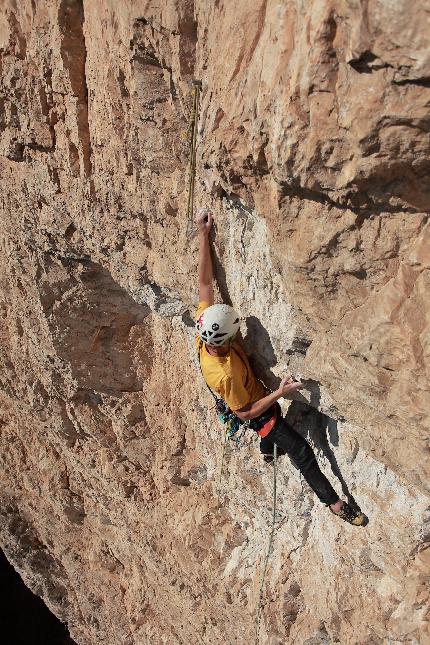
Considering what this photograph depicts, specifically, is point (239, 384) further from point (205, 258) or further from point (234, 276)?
point (205, 258)

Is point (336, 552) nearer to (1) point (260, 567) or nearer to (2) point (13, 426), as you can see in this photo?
(1) point (260, 567)

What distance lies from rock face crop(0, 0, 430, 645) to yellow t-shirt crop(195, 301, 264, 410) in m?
0.12

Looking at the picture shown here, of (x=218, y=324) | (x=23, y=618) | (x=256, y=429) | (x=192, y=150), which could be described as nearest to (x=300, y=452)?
(x=256, y=429)

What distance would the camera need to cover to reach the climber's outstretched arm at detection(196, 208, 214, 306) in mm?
2793

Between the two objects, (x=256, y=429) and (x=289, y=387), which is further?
(x=256, y=429)

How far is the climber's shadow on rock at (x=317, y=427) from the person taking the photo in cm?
295

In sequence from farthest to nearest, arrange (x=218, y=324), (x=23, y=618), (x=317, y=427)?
(x=23, y=618)
(x=317, y=427)
(x=218, y=324)

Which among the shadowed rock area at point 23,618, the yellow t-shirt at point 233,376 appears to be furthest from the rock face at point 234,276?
the shadowed rock area at point 23,618

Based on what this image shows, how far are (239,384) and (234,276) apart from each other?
59 cm

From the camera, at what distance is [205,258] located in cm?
292

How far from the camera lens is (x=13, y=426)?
7.68 metres

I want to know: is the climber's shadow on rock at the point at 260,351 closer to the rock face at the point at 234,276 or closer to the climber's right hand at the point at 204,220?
the rock face at the point at 234,276

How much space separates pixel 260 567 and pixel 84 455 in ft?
9.37

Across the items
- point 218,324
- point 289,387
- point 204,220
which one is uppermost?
point 204,220
